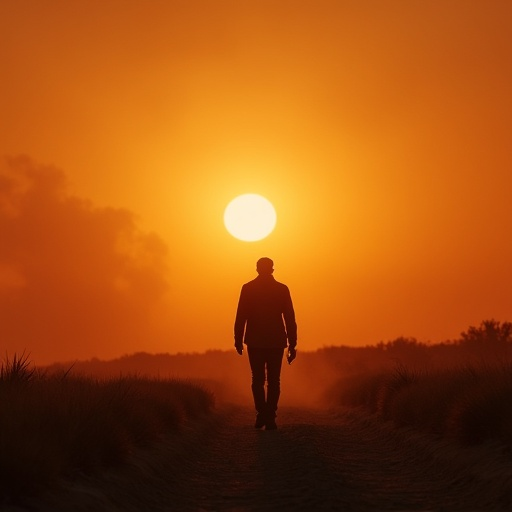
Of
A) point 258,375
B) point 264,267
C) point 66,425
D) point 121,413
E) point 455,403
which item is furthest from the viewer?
point 264,267

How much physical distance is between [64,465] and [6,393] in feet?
8.59

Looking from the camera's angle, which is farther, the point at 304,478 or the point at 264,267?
the point at 264,267

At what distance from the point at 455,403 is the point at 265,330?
4650 millimetres

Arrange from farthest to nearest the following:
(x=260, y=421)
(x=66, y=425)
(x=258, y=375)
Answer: (x=258, y=375) → (x=260, y=421) → (x=66, y=425)

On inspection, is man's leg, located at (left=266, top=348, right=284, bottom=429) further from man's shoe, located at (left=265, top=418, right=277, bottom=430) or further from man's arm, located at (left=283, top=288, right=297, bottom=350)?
man's arm, located at (left=283, top=288, right=297, bottom=350)

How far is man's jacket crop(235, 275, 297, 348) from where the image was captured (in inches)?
623

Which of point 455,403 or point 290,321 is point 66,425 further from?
point 290,321

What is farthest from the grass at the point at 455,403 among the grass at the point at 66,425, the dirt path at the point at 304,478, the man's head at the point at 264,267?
the grass at the point at 66,425

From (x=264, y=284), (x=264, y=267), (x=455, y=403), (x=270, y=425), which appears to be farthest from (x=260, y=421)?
(x=455, y=403)

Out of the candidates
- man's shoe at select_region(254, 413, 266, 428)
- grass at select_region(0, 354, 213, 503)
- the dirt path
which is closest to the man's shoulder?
man's shoe at select_region(254, 413, 266, 428)

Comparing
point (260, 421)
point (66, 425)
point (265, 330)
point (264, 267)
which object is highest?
point (264, 267)

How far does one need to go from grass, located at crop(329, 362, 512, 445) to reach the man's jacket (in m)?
2.35

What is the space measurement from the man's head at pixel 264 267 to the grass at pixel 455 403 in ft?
10.7

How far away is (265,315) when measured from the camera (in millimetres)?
15898
